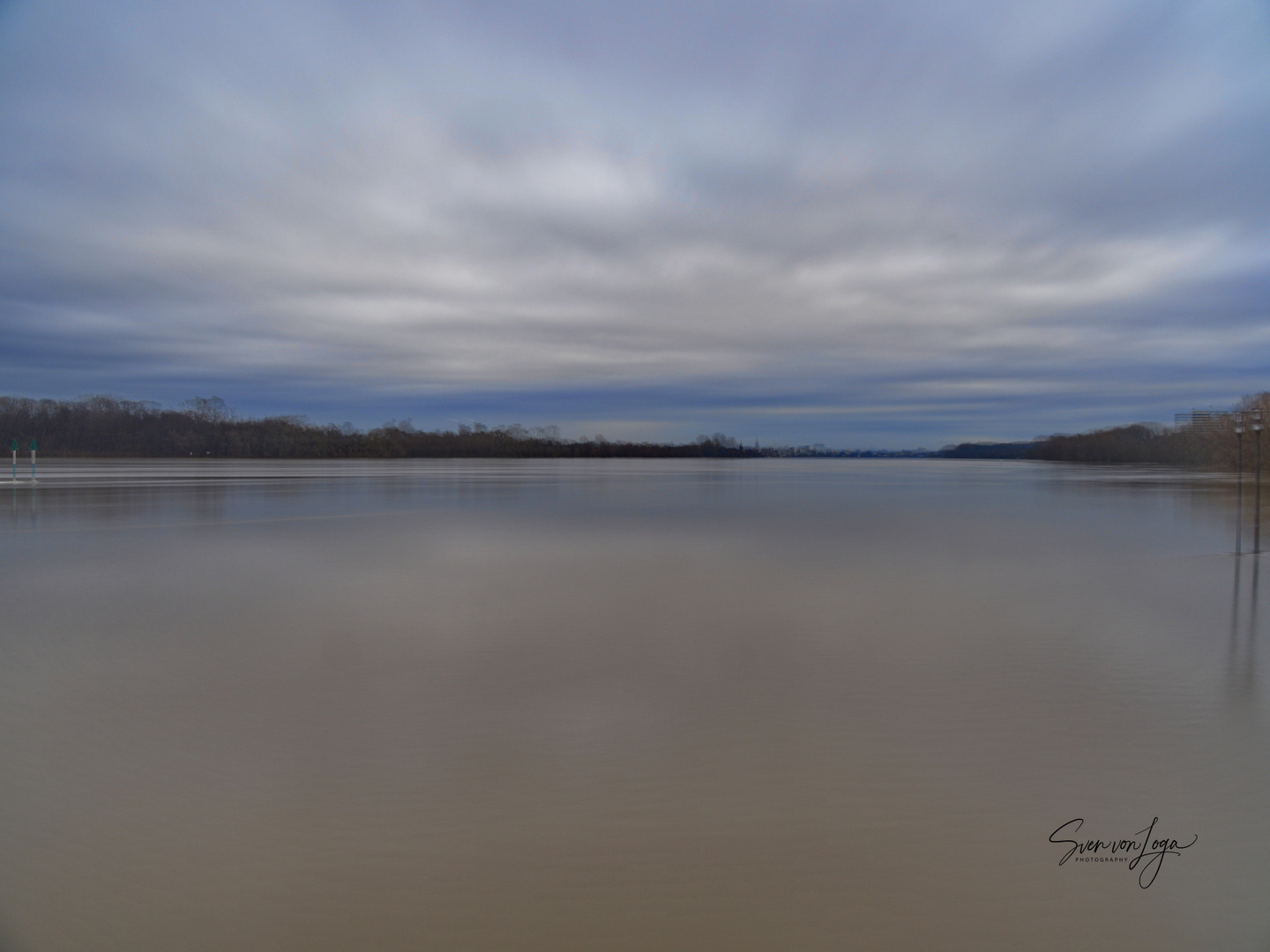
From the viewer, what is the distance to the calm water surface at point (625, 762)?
131 inches

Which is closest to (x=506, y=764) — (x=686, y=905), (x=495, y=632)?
(x=686, y=905)

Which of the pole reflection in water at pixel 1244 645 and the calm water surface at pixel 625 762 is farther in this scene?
the pole reflection in water at pixel 1244 645

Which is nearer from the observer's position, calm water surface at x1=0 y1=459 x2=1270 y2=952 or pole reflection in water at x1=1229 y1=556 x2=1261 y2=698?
calm water surface at x1=0 y1=459 x2=1270 y2=952

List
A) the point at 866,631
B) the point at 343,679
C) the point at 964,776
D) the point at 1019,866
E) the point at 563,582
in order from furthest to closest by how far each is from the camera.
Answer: the point at 563,582 → the point at 866,631 → the point at 343,679 → the point at 964,776 → the point at 1019,866

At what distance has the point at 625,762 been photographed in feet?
15.6

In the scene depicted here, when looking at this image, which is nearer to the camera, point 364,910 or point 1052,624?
point 364,910

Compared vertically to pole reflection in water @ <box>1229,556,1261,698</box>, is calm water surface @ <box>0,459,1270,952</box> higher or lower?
lower

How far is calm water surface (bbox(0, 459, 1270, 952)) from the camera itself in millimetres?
3328

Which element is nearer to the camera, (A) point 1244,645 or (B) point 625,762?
(B) point 625,762

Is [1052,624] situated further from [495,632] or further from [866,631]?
[495,632]

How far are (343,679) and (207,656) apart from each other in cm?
175

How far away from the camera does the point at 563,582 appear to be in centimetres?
1115

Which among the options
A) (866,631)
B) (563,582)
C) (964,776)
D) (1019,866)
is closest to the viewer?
(1019,866)

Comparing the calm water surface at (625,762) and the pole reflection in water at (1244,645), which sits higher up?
the pole reflection in water at (1244,645)
